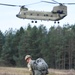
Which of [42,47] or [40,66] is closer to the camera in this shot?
[40,66]

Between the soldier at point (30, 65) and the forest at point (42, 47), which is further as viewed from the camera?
the forest at point (42, 47)

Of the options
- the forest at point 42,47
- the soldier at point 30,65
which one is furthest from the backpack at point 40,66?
the forest at point 42,47

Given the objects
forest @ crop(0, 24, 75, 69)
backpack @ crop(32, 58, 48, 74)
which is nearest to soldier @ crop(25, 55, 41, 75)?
backpack @ crop(32, 58, 48, 74)

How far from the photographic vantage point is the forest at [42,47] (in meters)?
89.8

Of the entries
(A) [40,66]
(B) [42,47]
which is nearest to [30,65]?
(A) [40,66]

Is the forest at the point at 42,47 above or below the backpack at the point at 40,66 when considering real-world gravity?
below

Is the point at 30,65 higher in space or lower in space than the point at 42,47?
higher

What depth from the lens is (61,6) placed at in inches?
461

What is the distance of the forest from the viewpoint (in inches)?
3533

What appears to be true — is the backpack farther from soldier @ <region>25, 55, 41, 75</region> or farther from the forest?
the forest

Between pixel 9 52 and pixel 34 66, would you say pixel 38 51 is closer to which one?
pixel 9 52

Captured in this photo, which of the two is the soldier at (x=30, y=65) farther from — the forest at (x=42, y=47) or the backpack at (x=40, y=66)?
the forest at (x=42, y=47)

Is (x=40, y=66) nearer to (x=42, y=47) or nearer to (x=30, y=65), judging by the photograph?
(x=30, y=65)

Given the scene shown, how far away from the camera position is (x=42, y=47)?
92562 millimetres
